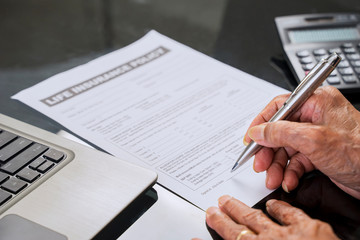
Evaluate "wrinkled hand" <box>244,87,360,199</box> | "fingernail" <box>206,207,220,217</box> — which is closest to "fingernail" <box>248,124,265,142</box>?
"wrinkled hand" <box>244,87,360,199</box>

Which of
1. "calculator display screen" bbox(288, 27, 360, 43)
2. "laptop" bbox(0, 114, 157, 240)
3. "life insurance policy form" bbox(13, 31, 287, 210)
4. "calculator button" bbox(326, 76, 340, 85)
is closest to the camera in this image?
"laptop" bbox(0, 114, 157, 240)

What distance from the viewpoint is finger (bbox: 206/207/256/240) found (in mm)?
418

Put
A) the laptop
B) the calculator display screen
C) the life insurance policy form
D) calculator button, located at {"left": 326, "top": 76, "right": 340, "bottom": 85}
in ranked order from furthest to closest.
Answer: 1. the calculator display screen
2. calculator button, located at {"left": 326, "top": 76, "right": 340, "bottom": 85}
3. the life insurance policy form
4. the laptop

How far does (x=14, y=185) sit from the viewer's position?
0.43m

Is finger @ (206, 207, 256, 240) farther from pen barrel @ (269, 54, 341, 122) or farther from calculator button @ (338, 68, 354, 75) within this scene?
calculator button @ (338, 68, 354, 75)

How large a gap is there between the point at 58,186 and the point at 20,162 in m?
0.05

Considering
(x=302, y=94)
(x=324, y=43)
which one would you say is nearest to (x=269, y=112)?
(x=302, y=94)

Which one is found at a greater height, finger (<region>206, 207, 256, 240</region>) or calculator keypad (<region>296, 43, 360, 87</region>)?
calculator keypad (<region>296, 43, 360, 87</region>)

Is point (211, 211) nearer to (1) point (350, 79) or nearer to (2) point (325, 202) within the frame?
(2) point (325, 202)

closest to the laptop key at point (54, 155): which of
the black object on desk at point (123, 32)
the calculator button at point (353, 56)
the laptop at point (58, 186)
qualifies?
the laptop at point (58, 186)

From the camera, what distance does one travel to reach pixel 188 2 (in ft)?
3.10

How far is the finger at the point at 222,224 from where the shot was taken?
418 mm

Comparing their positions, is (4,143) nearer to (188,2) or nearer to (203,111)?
(203,111)

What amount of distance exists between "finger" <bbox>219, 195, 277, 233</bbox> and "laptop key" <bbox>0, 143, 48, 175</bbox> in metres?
0.21
